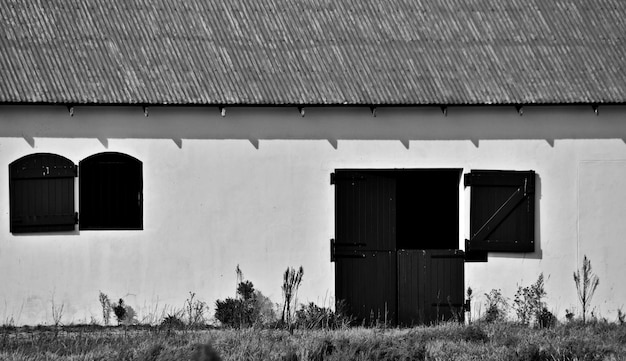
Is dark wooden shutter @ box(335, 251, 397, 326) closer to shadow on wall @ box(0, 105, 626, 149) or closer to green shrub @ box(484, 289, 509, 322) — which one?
green shrub @ box(484, 289, 509, 322)

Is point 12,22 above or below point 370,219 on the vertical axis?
above

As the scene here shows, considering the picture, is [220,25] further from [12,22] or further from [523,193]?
[523,193]

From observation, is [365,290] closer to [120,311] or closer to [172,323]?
[172,323]

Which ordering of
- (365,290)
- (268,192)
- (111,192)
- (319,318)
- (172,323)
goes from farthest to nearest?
1. (365,290)
2. (268,192)
3. (111,192)
4. (319,318)
5. (172,323)

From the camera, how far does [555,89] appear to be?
17109 mm

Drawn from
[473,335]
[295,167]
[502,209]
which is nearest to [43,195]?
[295,167]

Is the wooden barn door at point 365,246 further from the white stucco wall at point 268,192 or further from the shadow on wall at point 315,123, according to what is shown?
the shadow on wall at point 315,123

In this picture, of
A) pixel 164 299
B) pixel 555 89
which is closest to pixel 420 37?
pixel 555 89

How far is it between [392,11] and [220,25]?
2.57m

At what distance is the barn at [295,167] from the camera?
54.6ft

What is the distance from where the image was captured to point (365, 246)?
17250 millimetres

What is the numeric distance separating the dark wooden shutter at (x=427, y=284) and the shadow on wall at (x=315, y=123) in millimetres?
1654

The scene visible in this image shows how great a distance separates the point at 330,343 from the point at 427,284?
3.14 m

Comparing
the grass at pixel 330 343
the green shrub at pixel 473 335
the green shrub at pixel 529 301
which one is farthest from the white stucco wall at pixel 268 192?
the green shrub at pixel 473 335
